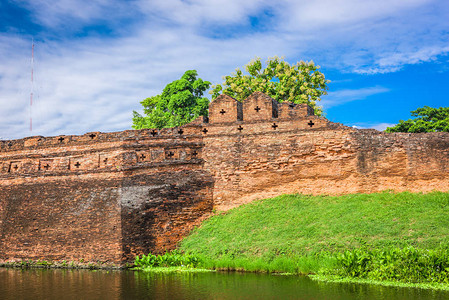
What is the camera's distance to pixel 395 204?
13.2 m

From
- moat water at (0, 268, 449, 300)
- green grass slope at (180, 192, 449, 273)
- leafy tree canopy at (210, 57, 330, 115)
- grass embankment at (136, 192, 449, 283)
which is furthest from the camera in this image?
leafy tree canopy at (210, 57, 330, 115)

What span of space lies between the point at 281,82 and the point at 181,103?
5802mm

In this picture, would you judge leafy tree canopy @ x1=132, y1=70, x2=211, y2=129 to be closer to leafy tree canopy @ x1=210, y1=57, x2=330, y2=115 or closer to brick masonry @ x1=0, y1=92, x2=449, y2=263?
leafy tree canopy @ x1=210, y1=57, x2=330, y2=115

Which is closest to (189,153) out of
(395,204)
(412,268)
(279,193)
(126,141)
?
(126,141)

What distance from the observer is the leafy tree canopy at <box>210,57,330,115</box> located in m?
22.8

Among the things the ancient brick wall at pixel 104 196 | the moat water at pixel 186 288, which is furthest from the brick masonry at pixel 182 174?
the moat water at pixel 186 288

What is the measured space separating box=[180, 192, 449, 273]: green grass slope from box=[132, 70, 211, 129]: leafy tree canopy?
10.4 m

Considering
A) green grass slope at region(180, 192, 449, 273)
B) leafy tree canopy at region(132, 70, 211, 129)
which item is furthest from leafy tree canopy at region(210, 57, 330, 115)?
green grass slope at region(180, 192, 449, 273)

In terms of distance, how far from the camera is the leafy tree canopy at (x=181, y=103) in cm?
2441

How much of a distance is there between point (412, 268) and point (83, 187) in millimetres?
10943

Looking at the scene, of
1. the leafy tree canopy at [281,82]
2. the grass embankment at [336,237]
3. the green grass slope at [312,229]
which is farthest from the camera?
the leafy tree canopy at [281,82]

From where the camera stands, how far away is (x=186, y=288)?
10.2 m

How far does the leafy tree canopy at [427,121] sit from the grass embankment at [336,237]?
11667 mm

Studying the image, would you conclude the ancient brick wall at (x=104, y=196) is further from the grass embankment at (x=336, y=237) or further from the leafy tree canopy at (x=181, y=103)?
the leafy tree canopy at (x=181, y=103)
